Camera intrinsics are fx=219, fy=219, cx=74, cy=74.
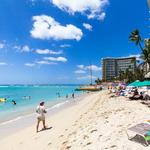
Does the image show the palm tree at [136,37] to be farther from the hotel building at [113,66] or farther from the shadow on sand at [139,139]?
the hotel building at [113,66]

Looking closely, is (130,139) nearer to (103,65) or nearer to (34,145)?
(34,145)

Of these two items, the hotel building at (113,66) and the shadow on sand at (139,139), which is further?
the hotel building at (113,66)

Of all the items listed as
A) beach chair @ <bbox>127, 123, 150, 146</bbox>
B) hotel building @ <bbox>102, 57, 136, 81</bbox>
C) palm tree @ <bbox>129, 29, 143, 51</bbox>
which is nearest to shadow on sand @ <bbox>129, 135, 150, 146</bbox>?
beach chair @ <bbox>127, 123, 150, 146</bbox>

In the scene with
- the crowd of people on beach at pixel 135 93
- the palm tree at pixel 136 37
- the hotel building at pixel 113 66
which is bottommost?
the crowd of people on beach at pixel 135 93

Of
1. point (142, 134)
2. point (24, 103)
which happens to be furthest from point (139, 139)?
point (24, 103)

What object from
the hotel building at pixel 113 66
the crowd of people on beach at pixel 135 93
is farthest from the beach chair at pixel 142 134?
the hotel building at pixel 113 66

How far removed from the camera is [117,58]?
194 metres

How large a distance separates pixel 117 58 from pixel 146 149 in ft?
628

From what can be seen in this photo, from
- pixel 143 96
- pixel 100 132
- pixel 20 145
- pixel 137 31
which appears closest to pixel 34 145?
pixel 20 145

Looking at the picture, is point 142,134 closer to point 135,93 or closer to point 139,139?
point 139,139

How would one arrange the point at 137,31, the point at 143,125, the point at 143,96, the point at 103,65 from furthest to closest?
the point at 103,65
the point at 137,31
the point at 143,96
the point at 143,125

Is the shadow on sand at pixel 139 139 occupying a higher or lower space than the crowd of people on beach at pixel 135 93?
lower

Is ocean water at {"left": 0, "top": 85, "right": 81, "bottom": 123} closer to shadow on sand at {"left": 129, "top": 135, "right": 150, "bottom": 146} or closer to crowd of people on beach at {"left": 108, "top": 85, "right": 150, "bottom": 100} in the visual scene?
crowd of people on beach at {"left": 108, "top": 85, "right": 150, "bottom": 100}

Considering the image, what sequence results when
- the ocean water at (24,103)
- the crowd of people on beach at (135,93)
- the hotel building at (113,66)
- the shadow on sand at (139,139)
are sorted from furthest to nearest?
1. the hotel building at (113,66)
2. the ocean water at (24,103)
3. the crowd of people on beach at (135,93)
4. the shadow on sand at (139,139)
